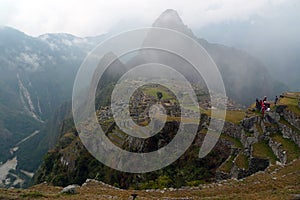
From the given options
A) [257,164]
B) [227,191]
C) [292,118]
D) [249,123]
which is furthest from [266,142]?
[227,191]

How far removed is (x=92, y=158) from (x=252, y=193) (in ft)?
161

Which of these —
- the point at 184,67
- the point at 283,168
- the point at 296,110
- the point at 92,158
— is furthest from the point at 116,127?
the point at 184,67

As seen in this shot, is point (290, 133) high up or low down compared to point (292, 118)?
down

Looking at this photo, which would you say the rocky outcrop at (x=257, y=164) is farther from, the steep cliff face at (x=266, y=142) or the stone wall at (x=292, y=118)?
the stone wall at (x=292, y=118)

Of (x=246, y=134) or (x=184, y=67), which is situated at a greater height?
(x=184, y=67)

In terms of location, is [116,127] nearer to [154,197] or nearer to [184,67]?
[154,197]

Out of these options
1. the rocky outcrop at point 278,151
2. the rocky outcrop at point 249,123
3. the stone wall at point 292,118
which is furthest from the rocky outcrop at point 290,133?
the rocky outcrop at point 249,123

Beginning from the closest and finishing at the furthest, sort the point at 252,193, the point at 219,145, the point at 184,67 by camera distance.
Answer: the point at 252,193, the point at 219,145, the point at 184,67

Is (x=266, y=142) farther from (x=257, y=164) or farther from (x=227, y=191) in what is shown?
(x=227, y=191)

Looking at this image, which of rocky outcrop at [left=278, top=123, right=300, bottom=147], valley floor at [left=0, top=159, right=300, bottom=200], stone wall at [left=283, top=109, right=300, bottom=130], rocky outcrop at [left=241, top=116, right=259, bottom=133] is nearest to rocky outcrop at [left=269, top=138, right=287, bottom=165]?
rocky outcrop at [left=278, top=123, right=300, bottom=147]

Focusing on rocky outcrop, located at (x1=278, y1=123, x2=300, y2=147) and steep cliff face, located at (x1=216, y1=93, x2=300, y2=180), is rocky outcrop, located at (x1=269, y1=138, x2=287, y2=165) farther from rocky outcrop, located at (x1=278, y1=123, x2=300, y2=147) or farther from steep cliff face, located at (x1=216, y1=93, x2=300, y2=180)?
rocky outcrop, located at (x1=278, y1=123, x2=300, y2=147)

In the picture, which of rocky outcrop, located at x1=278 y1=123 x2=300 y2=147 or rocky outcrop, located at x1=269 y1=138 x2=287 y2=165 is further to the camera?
rocky outcrop, located at x1=278 y1=123 x2=300 y2=147

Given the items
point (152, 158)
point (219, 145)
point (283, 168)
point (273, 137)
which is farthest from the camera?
point (152, 158)

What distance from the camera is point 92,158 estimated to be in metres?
63.5
